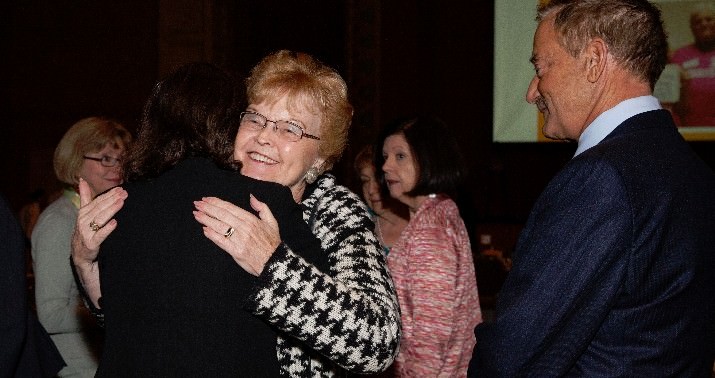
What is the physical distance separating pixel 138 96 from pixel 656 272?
9.42 metres

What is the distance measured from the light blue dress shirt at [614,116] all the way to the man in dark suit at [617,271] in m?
0.01

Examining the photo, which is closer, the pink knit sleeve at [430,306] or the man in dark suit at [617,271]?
the man in dark suit at [617,271]

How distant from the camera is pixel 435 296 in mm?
2701

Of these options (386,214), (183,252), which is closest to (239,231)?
(183,252)

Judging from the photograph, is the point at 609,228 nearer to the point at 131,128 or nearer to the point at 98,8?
the point at 131,128

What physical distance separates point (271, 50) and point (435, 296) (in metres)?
6.48

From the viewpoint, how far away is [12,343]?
5.41 ft

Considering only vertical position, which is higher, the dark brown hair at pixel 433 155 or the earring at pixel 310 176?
the earring at pixel 310 176

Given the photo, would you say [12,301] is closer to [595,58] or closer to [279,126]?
[279,126]

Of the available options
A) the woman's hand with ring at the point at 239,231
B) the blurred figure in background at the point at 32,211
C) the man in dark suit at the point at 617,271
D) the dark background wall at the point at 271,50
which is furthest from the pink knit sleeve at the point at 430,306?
the blurred figure in background at the point at 32,211

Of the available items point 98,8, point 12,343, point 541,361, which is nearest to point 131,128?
point 98,8

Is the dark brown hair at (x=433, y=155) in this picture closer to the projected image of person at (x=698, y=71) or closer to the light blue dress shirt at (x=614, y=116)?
the light blue dress shirt at (x=614, y=116)

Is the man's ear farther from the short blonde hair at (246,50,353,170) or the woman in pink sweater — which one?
the woman in pink sweater

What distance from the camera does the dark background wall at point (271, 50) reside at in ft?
29.8
